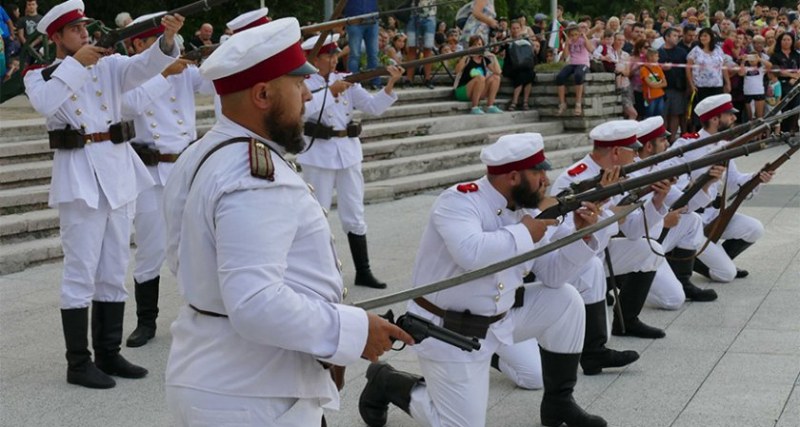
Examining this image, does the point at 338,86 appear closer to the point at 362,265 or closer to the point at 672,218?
the point at 362,265

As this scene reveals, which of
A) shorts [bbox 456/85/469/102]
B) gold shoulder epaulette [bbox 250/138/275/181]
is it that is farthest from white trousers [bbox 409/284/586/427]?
shorts [bbox 456/85/469/102]

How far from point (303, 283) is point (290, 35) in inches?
25.7

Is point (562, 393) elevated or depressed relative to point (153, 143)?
depressed

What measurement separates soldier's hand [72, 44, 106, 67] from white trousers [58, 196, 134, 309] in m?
0.73

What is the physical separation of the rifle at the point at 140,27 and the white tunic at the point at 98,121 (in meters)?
0.12

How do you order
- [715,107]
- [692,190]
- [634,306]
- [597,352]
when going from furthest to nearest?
[715,107]
[692,190]
[634,306]
[597,352]

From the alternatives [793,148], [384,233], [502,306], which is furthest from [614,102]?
[502,306]

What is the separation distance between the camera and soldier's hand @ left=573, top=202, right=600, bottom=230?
5.12 m

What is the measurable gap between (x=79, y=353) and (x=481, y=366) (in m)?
2.37

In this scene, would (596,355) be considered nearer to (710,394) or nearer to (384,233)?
(710,394)

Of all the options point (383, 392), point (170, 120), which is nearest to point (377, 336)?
point (383, 392)

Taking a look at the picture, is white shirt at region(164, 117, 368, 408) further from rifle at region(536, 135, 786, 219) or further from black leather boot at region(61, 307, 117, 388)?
black leather boot at region(61, 307, 117, 388)

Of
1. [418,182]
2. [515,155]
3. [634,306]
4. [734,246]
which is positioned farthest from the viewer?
[418,182]

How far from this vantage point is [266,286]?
274cm
